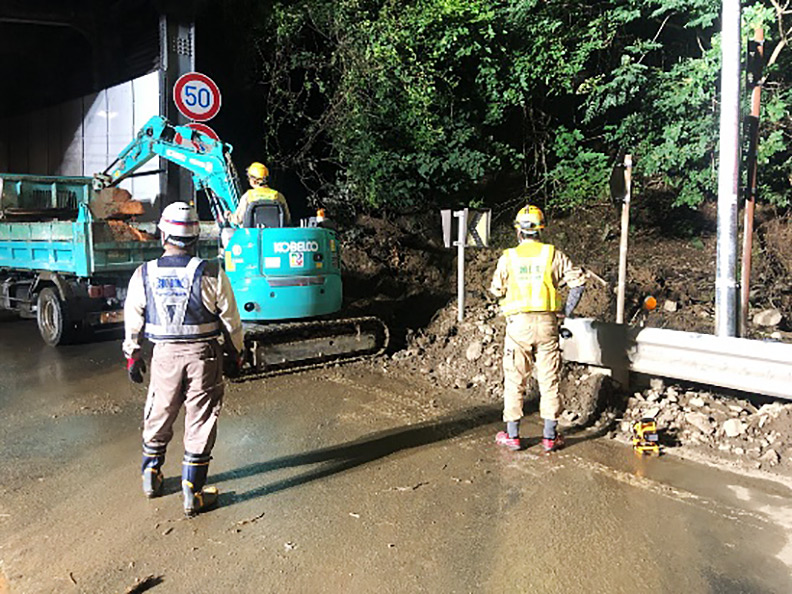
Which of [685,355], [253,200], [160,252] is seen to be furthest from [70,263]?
[685,355]

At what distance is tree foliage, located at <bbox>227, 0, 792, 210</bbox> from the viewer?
364 inches

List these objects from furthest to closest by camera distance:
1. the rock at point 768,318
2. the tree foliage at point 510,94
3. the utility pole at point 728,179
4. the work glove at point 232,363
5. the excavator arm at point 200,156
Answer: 1. the tree foliage at point 510,94
2. the excavator arm at point 200,156
3. the rock at point 768,318
4. the utility pole at point 728,179
5. the work glove at point 232,363

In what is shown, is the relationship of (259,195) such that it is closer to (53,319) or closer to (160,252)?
(160,252)

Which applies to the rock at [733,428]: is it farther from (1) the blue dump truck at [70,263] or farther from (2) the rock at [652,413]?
(1) the blue dump truck at [70,263]

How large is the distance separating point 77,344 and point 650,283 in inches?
322

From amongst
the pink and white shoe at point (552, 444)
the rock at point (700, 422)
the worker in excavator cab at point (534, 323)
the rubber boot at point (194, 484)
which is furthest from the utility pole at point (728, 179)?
the rubber boot at point (194, 484)

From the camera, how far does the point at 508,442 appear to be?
523 cm

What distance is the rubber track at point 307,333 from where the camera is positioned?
23.1ft

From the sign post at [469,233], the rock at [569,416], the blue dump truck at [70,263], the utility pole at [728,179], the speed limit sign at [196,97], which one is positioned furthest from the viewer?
the speed limit sign at [196,97]

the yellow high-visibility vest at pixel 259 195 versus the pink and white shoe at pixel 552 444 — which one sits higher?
the yellow high-visibility vest at pixel 259 195

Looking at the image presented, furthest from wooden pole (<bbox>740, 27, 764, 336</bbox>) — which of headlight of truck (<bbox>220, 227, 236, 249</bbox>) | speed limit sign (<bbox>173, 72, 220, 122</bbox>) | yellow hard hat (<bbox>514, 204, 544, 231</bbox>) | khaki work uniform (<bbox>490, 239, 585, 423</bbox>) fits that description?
speed limit sign (<bbox>173, 72, 220, 122</bbox>)

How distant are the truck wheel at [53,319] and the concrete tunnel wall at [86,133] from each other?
18.9ft

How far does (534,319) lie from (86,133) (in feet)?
53.2

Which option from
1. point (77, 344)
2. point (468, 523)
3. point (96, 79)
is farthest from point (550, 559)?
point (96, 79)
